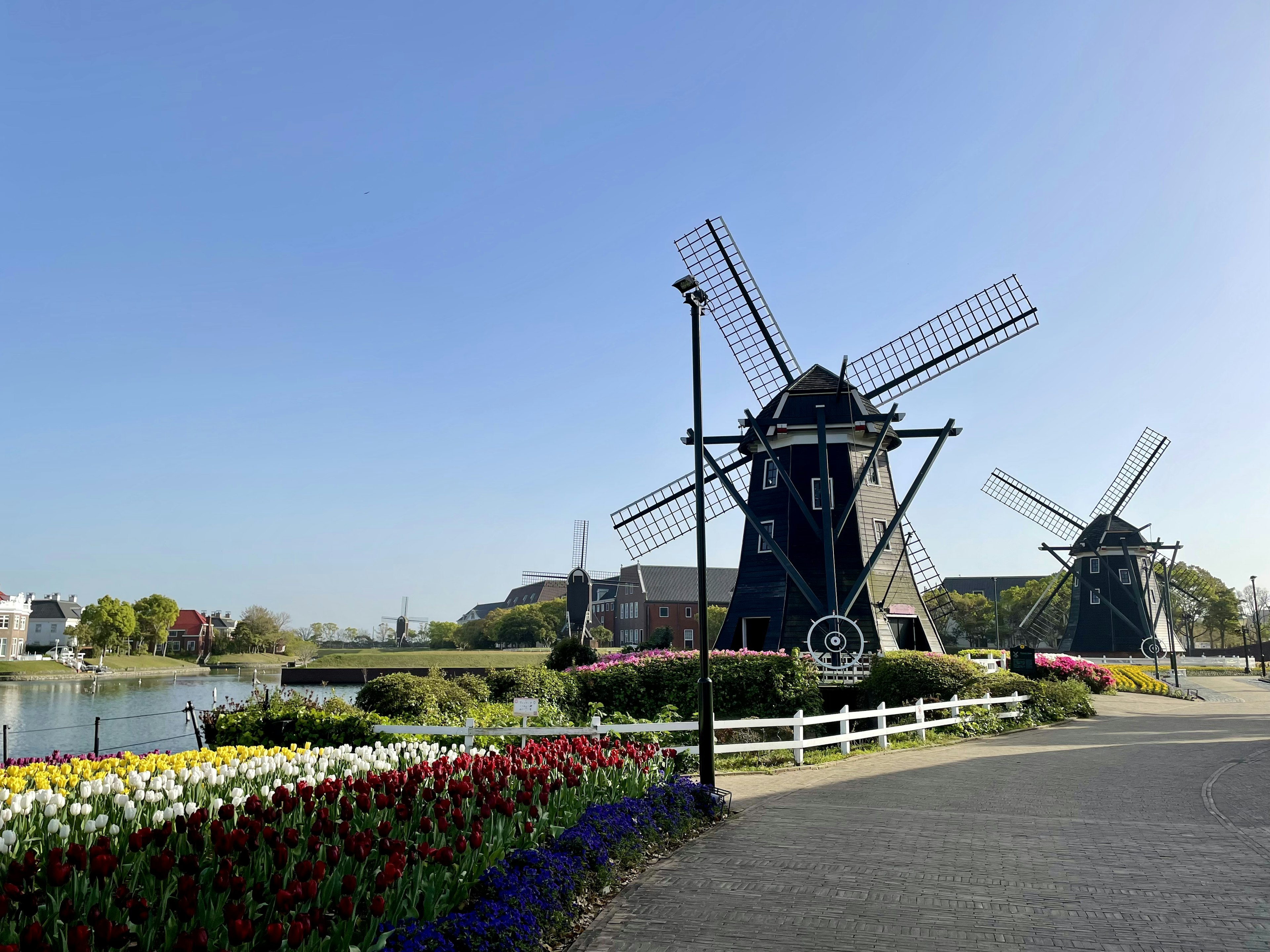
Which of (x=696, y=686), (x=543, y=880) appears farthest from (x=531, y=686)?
(x=543, y=880)

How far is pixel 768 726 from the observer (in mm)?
18297

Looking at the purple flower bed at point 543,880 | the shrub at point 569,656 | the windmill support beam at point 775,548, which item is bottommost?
the purple flower bed at point 543,880

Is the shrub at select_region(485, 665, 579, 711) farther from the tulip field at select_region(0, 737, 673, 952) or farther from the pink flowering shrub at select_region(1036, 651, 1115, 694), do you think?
the pink flowering shrub at select_region(1036, 651, 1115, 694)

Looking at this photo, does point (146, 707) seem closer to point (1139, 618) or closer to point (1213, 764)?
point (1213, 764)

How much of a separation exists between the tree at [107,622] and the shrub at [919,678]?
80.9 meters

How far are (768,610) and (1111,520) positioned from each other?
4174 cm

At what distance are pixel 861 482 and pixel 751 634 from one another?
21.5 ft

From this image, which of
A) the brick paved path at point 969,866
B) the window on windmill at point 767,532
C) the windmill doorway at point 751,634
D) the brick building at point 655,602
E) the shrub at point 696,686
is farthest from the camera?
the brick building at point 655,602

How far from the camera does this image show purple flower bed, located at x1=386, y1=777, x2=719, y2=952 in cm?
543

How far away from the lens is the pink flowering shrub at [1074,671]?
1287 inches

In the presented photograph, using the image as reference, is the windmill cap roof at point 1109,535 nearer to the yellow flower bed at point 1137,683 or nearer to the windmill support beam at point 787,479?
the yellow flower bed at point 1137,683

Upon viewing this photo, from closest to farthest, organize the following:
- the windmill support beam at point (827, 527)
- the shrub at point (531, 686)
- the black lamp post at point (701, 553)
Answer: the black lamp post at point (701, 553) → the shrub at point (531, 686) → the windmill support beam at point (827, 527)

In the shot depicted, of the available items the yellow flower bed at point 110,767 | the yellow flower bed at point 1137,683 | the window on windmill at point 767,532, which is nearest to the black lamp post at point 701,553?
the yellow flower bed at point 110,767

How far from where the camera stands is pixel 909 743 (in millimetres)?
19766
